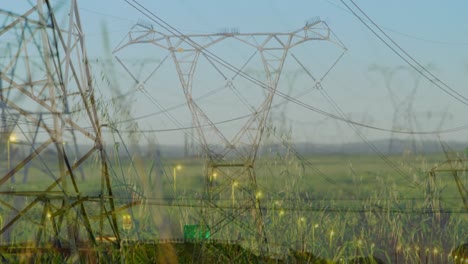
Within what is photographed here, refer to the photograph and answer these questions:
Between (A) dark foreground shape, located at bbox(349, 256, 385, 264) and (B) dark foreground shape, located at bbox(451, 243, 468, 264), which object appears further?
(A) dark foreground shape, located at bbox(349, 256, 385, 264)

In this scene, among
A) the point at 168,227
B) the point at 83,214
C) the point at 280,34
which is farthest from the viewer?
the point at 280,34

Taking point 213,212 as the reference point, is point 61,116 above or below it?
above

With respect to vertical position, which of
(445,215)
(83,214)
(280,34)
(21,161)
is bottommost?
(445,215)

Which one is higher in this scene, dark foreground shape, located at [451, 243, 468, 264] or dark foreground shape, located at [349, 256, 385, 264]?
dark foreground shape, located at [451, 243, 468, 264]

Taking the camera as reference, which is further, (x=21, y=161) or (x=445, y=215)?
(x=445, y=215)

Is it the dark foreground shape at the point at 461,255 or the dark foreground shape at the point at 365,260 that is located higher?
the dark foreground shape at the point at 461,255

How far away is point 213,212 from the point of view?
28.5 m

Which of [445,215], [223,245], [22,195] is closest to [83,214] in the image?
[22,195]

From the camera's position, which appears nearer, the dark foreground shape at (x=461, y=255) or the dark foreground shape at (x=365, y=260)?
the dark foreground shape at (x=461, y=255)

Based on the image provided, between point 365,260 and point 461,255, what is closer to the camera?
point 461,255

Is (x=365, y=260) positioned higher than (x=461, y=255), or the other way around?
(x=461, y=255)

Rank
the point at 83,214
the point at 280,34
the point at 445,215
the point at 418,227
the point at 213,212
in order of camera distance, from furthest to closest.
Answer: the point at 445,215 → the point at 418,227 → the point at 280,34 → the point at 213,212 → the point at 83,214

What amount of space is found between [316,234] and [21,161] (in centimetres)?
2736

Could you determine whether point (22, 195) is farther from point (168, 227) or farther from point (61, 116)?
point (168, 227)
